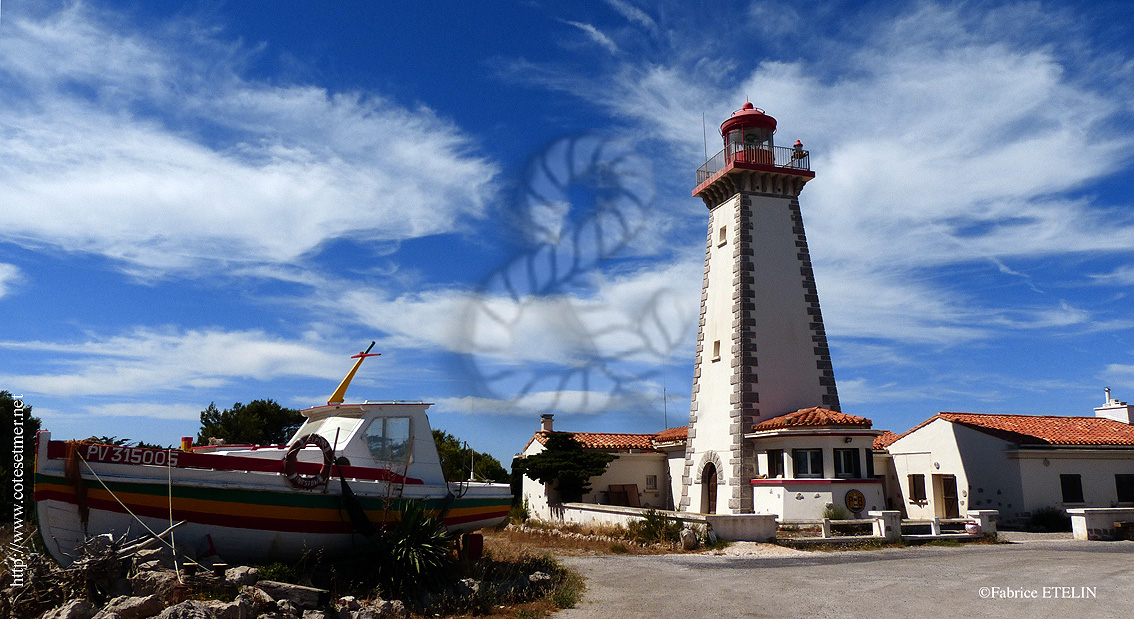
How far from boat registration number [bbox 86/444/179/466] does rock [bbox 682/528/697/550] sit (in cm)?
1416

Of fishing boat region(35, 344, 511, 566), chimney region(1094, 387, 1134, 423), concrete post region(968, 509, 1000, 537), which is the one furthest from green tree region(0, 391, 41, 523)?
chimney region(1094, 387, 1134, 423)

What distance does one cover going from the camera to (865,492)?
25.8 metres

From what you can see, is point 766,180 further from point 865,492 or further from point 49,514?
point 49,514

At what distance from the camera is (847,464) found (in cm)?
2606

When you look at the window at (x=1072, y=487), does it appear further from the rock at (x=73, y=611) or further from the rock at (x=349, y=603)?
the rock at (x=73, y=611)

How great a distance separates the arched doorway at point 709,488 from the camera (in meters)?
29.9

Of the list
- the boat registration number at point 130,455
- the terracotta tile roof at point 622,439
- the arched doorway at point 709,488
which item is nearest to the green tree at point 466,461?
the terracotta tile roof at point 622,439

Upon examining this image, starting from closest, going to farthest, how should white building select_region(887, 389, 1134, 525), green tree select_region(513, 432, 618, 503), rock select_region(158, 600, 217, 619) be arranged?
rock select_region(158, 600, 217, 619)
white building select_region(887, 389, 1134, 525)
green tree select_region(513, 432, 618, 503)

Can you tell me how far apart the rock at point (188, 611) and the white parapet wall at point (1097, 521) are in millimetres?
25511

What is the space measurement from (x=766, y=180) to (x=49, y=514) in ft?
87.9

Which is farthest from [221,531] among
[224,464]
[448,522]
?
[448,522]

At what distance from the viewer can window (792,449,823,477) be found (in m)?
25.8

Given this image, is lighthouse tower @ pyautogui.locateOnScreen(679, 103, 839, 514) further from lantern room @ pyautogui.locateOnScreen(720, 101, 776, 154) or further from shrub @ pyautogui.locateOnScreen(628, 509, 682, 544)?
shrub @ pyautogui.locateOnScreen(628, 509, 682, 544)

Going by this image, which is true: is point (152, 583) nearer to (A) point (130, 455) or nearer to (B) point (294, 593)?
(B) point (294, 593)
